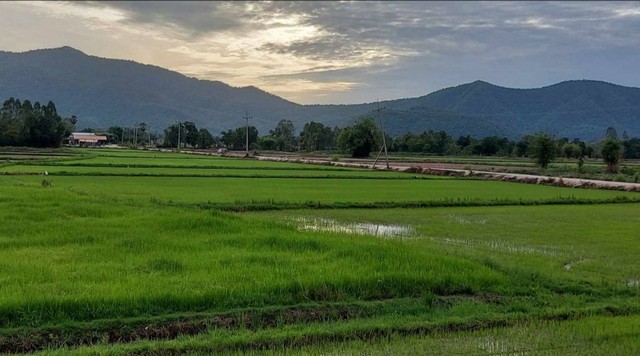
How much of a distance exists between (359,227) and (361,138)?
2285 inches

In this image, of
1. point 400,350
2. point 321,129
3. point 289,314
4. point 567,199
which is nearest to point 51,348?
point 289,314

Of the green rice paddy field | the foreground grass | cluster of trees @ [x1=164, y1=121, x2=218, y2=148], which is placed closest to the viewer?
the green rice paddy field

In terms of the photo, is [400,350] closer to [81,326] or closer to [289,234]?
[81,326]

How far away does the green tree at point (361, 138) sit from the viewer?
7125cm

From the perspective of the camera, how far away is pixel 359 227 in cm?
1406

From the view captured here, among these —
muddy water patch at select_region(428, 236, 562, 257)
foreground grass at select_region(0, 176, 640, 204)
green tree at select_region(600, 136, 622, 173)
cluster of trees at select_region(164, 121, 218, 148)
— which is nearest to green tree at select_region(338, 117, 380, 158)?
green tree at select_region(600, 136, 622, 173)

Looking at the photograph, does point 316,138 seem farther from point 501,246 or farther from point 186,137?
point 501,246

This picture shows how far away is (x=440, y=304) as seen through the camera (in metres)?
6.81

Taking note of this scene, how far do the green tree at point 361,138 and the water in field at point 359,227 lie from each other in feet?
185

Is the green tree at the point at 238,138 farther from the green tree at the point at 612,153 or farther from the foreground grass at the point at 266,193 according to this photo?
the foreground grass at the point at 266,193

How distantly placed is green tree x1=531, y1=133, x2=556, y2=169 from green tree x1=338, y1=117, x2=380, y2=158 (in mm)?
25834

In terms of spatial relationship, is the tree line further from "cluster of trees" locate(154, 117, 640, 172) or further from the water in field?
the water in field

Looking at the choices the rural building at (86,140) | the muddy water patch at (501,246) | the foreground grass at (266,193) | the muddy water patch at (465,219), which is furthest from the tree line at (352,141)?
the muddy water patch at (501,246)

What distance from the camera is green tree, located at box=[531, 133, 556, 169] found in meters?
47.7
